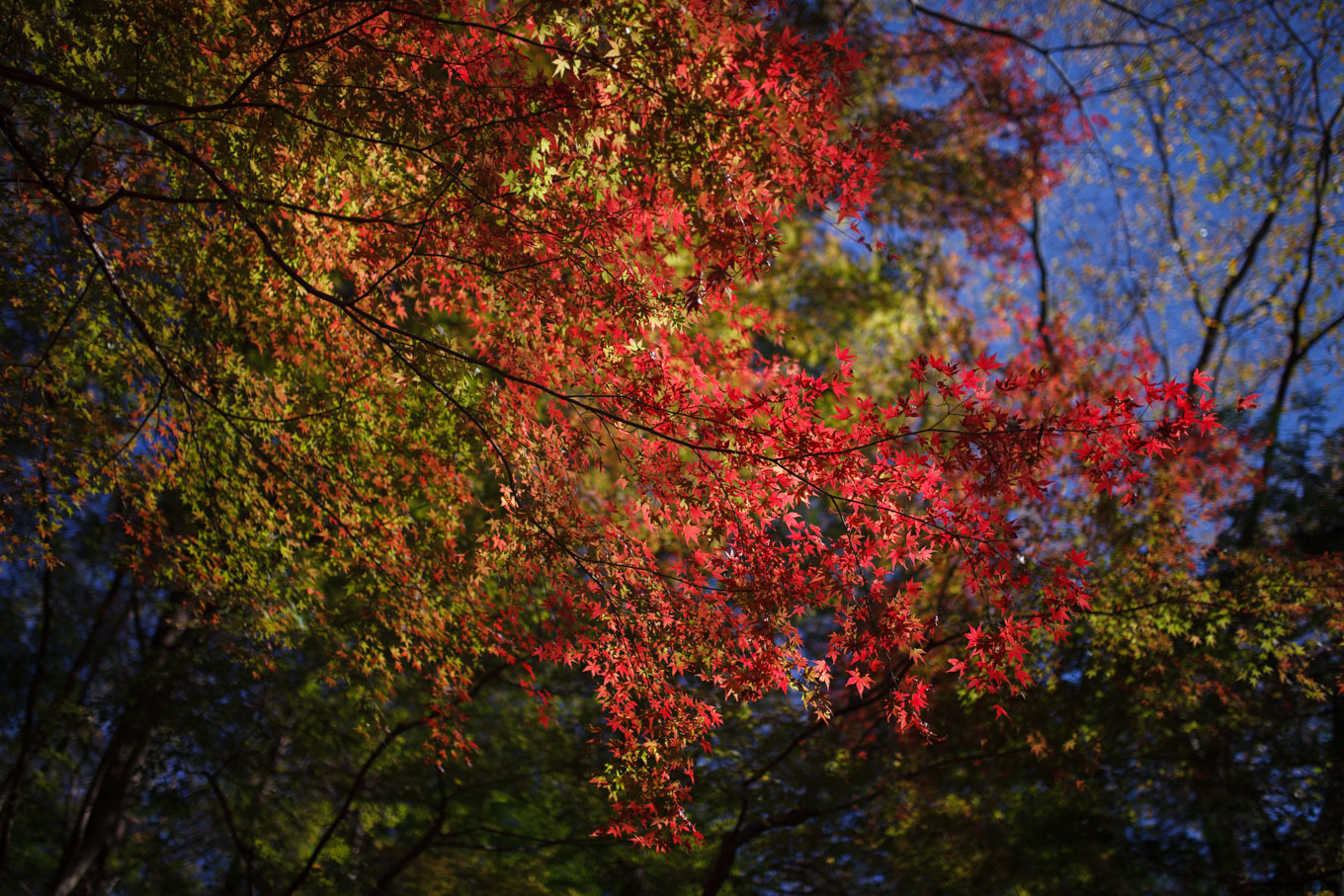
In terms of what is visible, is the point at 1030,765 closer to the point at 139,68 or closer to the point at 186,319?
the point at 186,319

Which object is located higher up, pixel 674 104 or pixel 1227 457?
pixel 1227 457

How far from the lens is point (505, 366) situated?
3.88 metres

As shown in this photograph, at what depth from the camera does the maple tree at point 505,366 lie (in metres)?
3.01

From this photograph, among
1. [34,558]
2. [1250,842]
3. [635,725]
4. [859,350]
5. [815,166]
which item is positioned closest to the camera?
[815,166]

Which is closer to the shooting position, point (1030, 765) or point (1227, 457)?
point (1030, 765)

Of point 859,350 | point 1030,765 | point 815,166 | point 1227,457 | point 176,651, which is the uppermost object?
point 859,350

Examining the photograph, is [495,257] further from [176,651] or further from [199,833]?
[199,833]

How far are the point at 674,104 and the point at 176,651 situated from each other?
668 cm

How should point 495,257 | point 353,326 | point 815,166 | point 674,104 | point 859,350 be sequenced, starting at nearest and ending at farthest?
point 674,104
point 815,166
point 495,257
point 353,326
point 859,350

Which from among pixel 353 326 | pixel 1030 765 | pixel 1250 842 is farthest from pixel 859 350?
pixel 353 326

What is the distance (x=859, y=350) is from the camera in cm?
1089

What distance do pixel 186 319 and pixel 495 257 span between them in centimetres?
263

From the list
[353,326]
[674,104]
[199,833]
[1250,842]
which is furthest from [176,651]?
[1250,842]

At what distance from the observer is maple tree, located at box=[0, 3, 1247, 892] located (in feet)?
9.87
